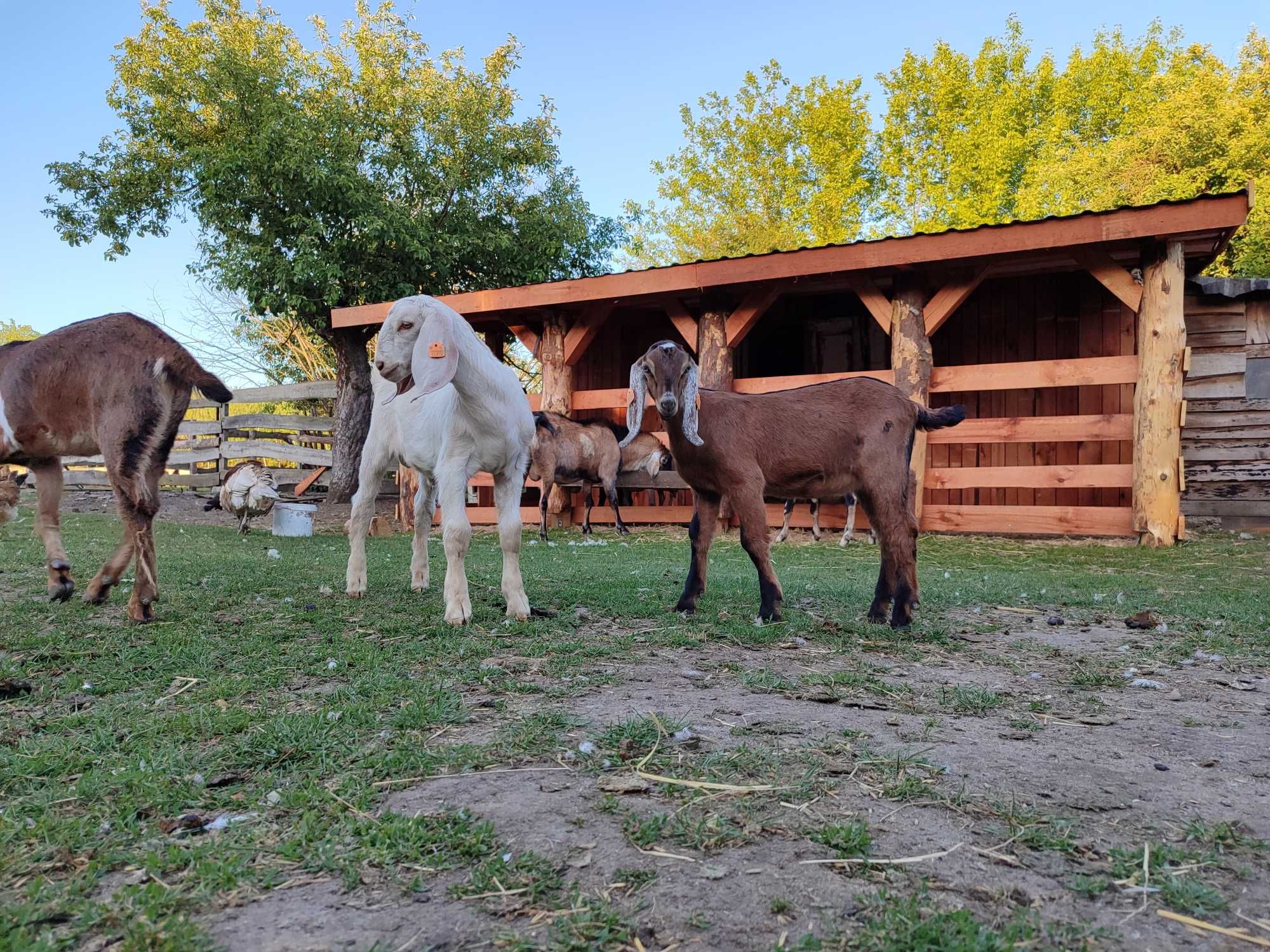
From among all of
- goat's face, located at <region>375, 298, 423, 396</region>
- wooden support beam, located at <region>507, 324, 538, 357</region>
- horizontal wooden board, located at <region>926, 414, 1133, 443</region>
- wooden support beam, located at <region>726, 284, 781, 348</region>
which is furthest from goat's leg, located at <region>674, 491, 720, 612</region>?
wooden support beam, located at <region>507, 324, 538, 357</region>

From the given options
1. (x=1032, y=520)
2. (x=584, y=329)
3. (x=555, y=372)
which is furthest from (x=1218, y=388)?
(x=555, y=372)

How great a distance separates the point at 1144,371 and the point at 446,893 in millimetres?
10112

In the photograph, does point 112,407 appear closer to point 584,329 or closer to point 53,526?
point 53,526

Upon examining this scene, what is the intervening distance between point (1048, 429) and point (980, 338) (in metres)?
3.95

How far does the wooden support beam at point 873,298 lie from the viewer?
10.8m

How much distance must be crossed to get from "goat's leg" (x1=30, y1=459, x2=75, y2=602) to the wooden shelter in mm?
8100

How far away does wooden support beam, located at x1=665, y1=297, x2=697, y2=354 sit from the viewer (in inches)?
475

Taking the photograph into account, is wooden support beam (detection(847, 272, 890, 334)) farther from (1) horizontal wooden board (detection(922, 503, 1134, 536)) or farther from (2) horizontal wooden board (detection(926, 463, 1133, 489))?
(1) horizontal wooden board (detection(922, 503, 1134, 536))

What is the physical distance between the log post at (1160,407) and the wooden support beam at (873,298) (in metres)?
2.94

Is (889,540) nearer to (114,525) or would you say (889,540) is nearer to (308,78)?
(114,525)

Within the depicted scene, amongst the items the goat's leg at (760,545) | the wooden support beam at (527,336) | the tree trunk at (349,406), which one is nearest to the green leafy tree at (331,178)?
the tree trunk at (349,406)

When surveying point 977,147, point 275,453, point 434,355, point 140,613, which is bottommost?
point 140,613

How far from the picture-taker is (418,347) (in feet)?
13.4

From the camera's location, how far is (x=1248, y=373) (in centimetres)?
1180
